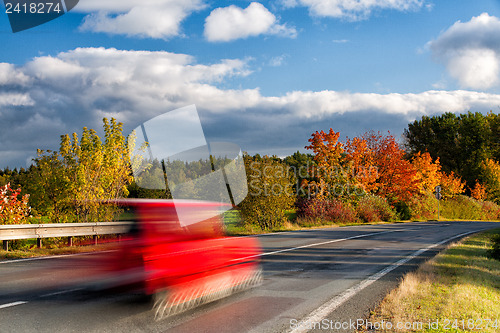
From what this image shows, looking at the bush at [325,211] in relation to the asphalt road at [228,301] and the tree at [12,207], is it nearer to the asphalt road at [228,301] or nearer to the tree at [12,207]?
the asphalt road at [228,301]

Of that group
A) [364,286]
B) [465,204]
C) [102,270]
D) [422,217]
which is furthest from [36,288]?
[465,204]

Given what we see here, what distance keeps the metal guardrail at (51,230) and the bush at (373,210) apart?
24136 millimetres

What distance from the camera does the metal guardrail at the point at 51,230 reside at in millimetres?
12516

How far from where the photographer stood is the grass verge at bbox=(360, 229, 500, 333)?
17.2 feet

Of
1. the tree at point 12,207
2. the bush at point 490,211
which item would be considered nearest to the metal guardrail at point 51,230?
the tree at point 12,207

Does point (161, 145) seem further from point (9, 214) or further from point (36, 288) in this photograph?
point (9, 214)

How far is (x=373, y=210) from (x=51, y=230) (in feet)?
93.9

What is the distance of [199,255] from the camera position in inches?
261

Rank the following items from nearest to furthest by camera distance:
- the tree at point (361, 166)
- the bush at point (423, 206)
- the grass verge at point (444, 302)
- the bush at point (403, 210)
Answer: the grass verge at point (444, 302)
the tree at point (361, 166)
the bush at point (403, 210)
the bush at point (423, 206)

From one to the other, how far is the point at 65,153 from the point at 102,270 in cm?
997

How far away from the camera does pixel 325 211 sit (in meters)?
31.2

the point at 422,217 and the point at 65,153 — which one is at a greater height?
the point at 65,153

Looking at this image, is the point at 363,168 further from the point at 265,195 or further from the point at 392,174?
the point at 265,195

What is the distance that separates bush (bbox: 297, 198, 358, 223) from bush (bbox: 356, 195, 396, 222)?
2.79 m
